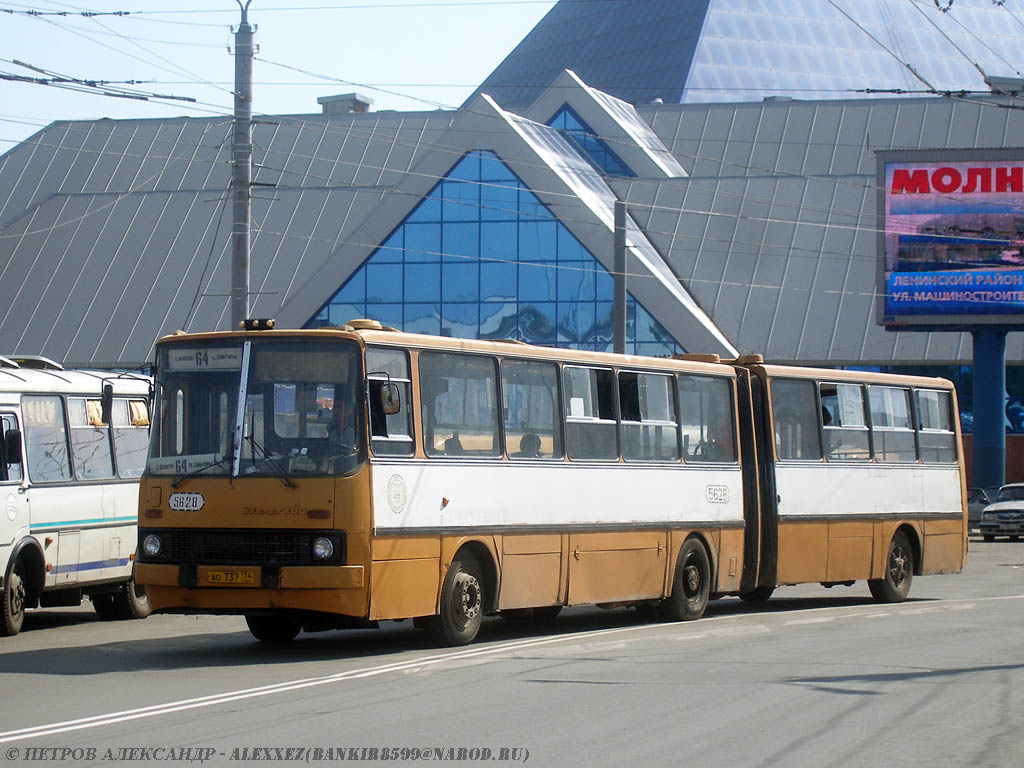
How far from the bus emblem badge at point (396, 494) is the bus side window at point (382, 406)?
9.0 inches

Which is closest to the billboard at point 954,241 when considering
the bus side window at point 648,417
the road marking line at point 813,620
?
the road marking line at point 813,620

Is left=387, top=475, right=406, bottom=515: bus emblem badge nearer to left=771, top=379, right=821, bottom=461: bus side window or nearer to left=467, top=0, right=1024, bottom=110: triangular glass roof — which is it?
left=771, top=379, right=821, bottom=461: bus side window

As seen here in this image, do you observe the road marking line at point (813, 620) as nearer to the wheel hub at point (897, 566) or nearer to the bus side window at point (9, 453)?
the wheel hub at point (897, 566)

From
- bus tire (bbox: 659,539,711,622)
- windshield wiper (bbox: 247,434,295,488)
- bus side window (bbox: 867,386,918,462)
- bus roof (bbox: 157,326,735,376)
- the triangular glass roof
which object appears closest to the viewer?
windshield wiper (bbox: 247,434,295,488)

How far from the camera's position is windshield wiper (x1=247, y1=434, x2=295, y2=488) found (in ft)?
41.8

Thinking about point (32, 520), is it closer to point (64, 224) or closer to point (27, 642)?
point (27, 642)

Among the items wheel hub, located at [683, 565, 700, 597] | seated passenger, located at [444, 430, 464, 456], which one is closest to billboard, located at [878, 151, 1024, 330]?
wheel hub, located at [683, 565, 700, 597]

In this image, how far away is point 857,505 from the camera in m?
20.1

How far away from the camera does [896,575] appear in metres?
21.0

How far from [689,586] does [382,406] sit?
587 centimetres

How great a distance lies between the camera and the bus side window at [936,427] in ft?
70.9

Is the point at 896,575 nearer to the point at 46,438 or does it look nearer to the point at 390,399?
the point at 390,399

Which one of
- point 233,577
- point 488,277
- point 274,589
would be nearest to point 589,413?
point 274,589

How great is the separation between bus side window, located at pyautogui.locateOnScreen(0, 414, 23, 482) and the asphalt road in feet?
5.29
